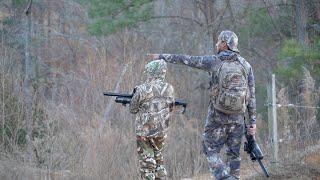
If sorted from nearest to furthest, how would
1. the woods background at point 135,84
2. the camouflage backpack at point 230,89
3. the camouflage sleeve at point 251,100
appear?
the camouflage backpack at point 230,89, the camouflage sleeve at point 251,100, the woods background at point 135,84

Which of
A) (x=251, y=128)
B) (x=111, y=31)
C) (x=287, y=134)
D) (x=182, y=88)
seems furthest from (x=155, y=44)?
(x=251, y=128)

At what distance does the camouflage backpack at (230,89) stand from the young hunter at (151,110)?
2.00 feet

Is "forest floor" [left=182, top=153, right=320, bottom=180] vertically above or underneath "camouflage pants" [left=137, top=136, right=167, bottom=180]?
underneath

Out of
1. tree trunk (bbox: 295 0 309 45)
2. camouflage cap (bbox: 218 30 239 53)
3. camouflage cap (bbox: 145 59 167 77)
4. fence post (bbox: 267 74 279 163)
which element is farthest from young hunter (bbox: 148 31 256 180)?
tree trunk (bbox: 295 0 309 45)

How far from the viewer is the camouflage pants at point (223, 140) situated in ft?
21.7

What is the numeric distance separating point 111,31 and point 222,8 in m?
4.02

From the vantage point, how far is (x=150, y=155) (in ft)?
22.6

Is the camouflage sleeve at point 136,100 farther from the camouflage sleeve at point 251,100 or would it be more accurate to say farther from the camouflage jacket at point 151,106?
the camouflage sleeve at point 251,100

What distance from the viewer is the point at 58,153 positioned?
32.3 ft

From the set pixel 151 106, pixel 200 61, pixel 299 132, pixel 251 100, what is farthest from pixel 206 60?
pixel 299 132

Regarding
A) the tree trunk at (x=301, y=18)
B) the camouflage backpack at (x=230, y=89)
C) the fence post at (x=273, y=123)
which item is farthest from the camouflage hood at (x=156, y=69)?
the tree trunk at (x=301, y=18)

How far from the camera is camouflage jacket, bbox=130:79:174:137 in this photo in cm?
680

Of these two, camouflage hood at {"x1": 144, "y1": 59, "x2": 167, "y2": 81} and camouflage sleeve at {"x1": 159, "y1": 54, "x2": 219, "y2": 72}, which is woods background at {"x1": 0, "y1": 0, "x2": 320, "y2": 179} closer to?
camouflage sleeve at {"x1": 159, "y1": 54, "x2": 219, "y2": 72}

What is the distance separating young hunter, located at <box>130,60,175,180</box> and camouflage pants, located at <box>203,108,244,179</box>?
1.65ft
